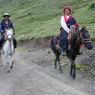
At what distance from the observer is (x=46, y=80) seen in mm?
16969

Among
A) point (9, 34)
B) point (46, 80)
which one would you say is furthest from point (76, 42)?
point (9, 34)

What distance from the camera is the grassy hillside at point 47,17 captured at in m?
38.6

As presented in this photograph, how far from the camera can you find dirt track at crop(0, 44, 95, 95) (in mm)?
14641

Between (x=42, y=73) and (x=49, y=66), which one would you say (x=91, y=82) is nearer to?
(x=42, y=73)

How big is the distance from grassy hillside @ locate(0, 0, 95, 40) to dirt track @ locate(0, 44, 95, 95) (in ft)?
27.6

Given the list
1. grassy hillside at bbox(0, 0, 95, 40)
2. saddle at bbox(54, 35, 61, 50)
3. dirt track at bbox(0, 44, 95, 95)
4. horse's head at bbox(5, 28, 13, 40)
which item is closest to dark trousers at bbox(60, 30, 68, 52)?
saddle at bbox(54, 35, 61, 50)

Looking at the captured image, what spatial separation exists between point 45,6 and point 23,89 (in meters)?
48.9

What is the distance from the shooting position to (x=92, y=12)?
42.2m

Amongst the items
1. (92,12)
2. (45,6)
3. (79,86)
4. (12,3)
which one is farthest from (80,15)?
(12,3)

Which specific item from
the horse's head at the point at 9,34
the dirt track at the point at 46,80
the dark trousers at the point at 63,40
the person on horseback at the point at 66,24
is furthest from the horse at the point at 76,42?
the horse's head at the point at 9,34

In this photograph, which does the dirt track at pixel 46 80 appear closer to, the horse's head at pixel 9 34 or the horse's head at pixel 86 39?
the horse's head at pixel 86 39

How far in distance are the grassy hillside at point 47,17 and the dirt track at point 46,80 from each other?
27.6ft

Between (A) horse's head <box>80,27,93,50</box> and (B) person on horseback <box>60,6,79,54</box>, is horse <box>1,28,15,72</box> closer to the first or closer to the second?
(B) person on horseback <box>60,6,79,54</box>

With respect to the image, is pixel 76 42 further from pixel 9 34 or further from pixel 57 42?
pixel 9 34
